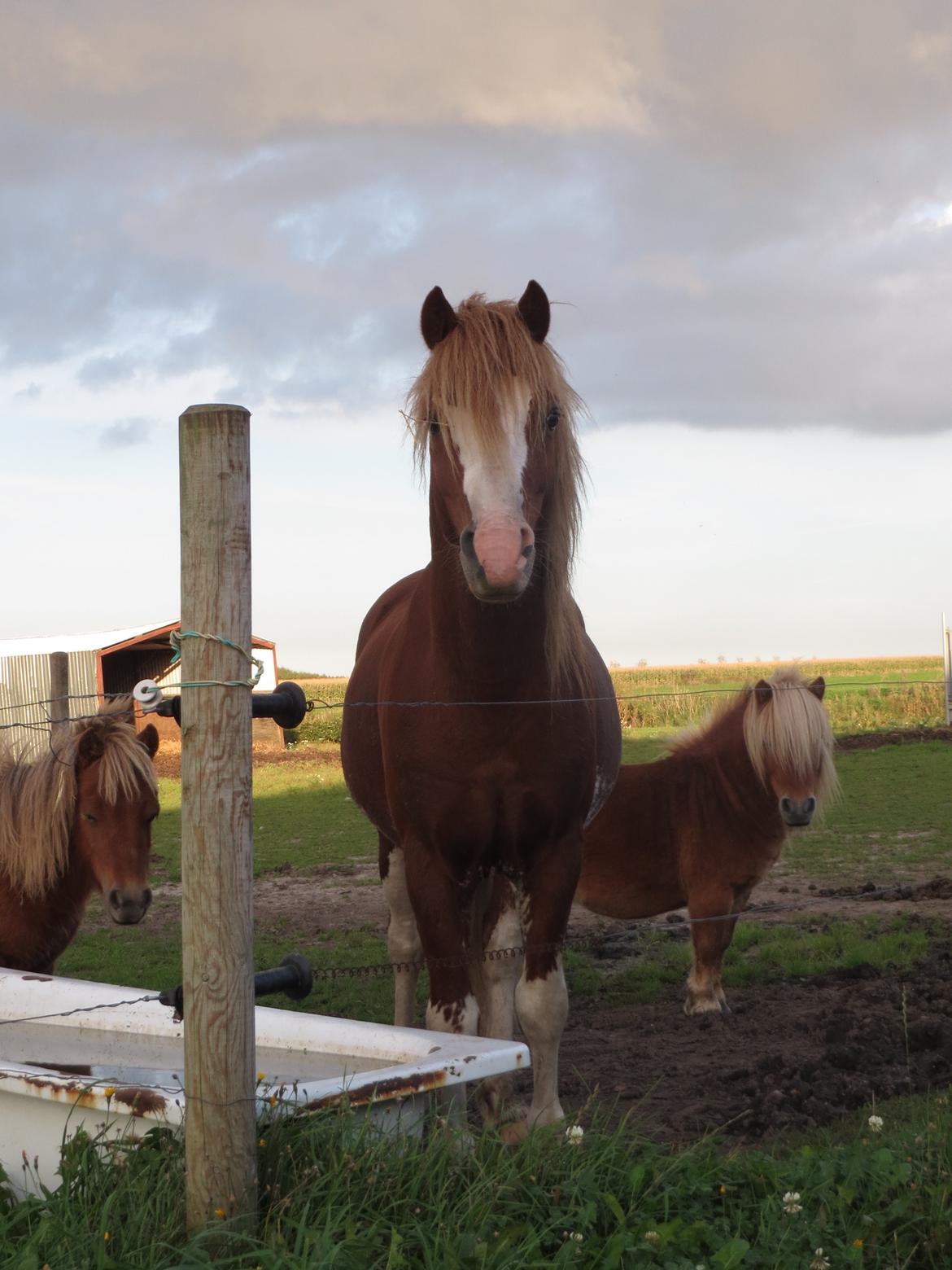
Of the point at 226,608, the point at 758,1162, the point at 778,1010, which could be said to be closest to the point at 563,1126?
the point at 758,1162

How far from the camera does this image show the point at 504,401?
3.30m

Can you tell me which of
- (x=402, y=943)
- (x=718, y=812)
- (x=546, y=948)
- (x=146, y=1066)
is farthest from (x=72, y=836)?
(x=718, y=812)

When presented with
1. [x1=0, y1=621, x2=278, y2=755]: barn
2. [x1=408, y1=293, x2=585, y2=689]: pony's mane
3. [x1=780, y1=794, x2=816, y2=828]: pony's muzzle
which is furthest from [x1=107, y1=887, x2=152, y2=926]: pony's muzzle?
[x1=0, y1=621, x2=278, y2=755]: barn

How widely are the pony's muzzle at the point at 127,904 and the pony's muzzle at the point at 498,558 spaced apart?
2.69 m

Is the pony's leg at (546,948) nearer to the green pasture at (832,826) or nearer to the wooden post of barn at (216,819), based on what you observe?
the wooden post of barn at (216,819)

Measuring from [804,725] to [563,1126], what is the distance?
3641 millimetres

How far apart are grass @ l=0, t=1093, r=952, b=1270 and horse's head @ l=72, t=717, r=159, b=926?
7.31 feet

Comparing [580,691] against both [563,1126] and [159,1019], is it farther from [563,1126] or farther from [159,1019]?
[159,1019]

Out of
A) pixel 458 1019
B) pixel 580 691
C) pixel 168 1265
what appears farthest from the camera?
A: pixel 580 691

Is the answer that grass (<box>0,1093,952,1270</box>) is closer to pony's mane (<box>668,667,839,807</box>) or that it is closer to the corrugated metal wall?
pony's mane (<box>668,667,839,807</box>)

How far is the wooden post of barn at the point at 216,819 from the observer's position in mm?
2482

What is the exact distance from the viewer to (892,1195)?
2754mm

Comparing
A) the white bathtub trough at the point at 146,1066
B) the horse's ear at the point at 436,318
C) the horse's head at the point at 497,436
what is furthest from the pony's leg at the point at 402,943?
the horse's ear at the point at 436,318

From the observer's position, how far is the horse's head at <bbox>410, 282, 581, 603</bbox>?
298 centimetres
